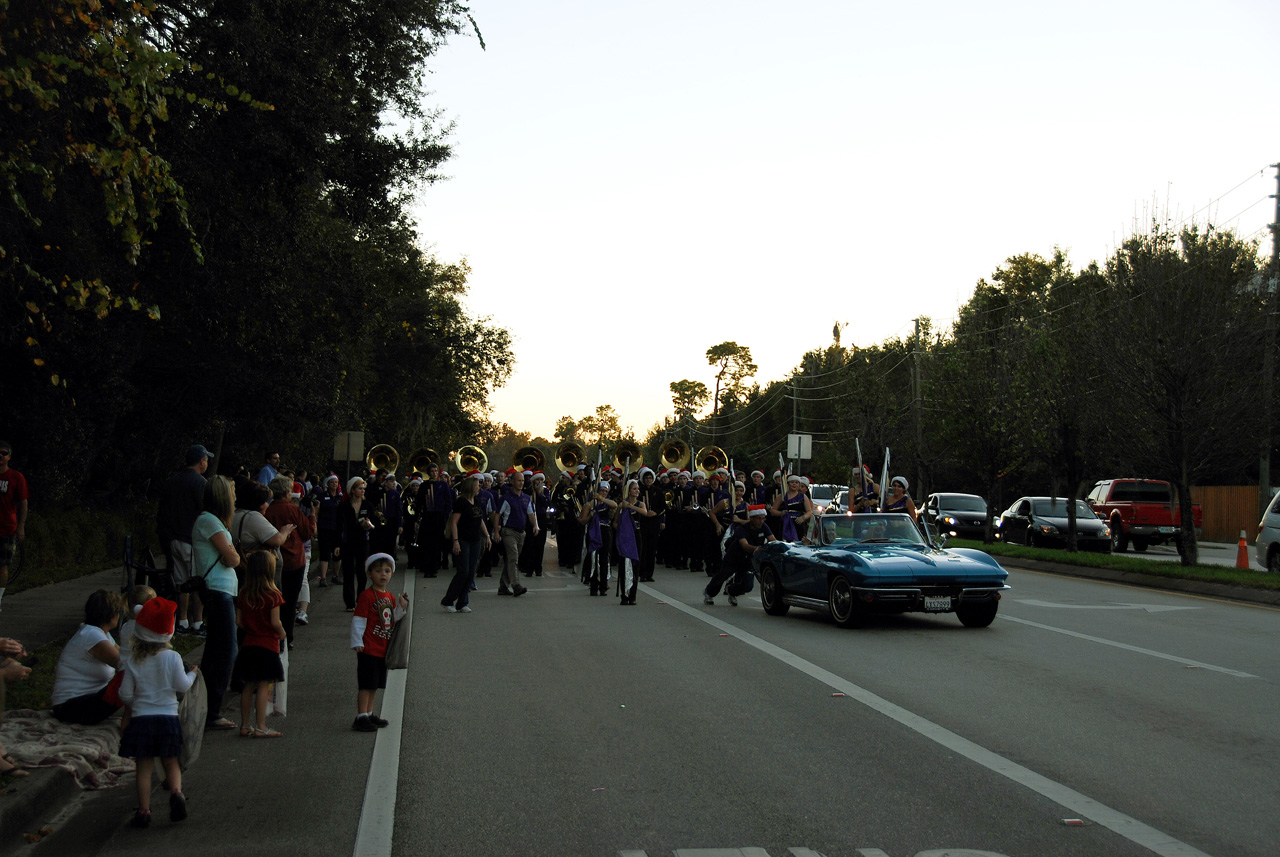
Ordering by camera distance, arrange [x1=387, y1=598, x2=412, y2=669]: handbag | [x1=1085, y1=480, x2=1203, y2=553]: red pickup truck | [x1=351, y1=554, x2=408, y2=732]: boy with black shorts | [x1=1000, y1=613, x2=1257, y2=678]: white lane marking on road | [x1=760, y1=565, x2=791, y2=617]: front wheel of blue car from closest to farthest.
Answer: [x1=351, y1=554, x2=408, y2=732]: boy with black shorts → [x1=387, y1=598, x2=412, y2=669]: handbag → [x1=1000, y1=613, x2=1257, y2=678]: white lane marking on road → [x1=760, y1=565, x2=791, y2=617]: front wheel of blue car → [x1=1085, y1=480, x2=1203, y2=553]: red pickup truck

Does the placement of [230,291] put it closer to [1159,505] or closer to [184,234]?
[184,234]

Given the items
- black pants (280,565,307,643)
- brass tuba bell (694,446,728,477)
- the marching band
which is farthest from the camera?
brass tuba bell (694,446,728,477)

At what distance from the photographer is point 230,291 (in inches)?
714

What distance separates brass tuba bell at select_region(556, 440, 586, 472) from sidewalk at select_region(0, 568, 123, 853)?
13.7 metres

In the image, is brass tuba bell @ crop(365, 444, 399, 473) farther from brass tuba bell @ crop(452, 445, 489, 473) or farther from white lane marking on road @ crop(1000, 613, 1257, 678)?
white lane marking on road @ crop(1000, 613, 1257, 678)

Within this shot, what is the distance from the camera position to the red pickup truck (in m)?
34.1

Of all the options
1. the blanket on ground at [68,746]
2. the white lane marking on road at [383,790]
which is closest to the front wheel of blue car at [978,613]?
the white lane marking on road at [383,790]

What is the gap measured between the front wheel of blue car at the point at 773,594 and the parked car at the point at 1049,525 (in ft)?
54.1

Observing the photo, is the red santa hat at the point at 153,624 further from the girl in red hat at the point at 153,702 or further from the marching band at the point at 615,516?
the marching band at the point at 615,516

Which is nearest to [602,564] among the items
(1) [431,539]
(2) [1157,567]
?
(1) [431,539]

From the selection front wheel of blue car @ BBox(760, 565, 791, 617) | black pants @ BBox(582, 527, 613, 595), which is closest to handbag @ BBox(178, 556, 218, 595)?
front wheel of blue car @ BBox(760, 565, 791, 617)

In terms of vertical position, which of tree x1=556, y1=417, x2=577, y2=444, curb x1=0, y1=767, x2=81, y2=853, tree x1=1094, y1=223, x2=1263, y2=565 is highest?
tree x1=556, y1=417, x2=577, y2=444

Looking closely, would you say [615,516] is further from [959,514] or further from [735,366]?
[735,366]

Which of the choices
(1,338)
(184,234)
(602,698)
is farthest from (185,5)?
(602,698)
